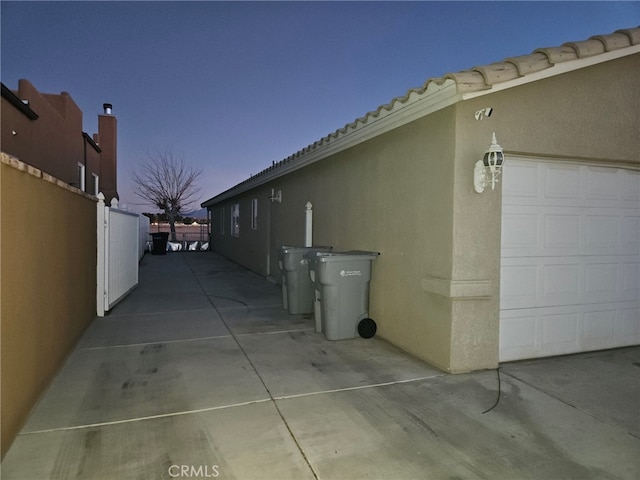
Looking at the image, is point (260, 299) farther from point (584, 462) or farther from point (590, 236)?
point (584, 462)

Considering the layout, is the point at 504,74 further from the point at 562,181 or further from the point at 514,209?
the point at 562,181

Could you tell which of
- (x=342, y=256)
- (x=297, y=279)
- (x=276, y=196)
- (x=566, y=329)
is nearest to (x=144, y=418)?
(x=342, y=256)

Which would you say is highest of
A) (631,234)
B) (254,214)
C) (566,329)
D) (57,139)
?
(57,139)

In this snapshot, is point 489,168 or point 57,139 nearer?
point 489,168

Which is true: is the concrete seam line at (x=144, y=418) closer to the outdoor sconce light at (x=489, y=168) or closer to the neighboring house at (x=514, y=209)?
the neighboring house at (x=514, y=209)

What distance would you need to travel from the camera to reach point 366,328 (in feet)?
18.4

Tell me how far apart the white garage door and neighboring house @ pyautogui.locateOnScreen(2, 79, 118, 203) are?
340 inches

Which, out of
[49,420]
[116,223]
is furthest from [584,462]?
[116,223]

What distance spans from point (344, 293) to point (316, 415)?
237 centimetres

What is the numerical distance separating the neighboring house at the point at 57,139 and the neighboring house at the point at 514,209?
7.03 meters

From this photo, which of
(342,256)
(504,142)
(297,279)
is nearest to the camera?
(504,142)

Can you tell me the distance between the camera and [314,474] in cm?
250

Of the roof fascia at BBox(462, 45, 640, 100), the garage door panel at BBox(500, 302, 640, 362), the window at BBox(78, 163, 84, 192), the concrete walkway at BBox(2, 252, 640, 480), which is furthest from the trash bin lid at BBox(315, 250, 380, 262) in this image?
the window at BBox(78, 163, 84, 192)

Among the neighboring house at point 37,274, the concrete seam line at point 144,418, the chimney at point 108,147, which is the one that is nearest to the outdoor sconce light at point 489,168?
the concrete seam line at point 144,418
